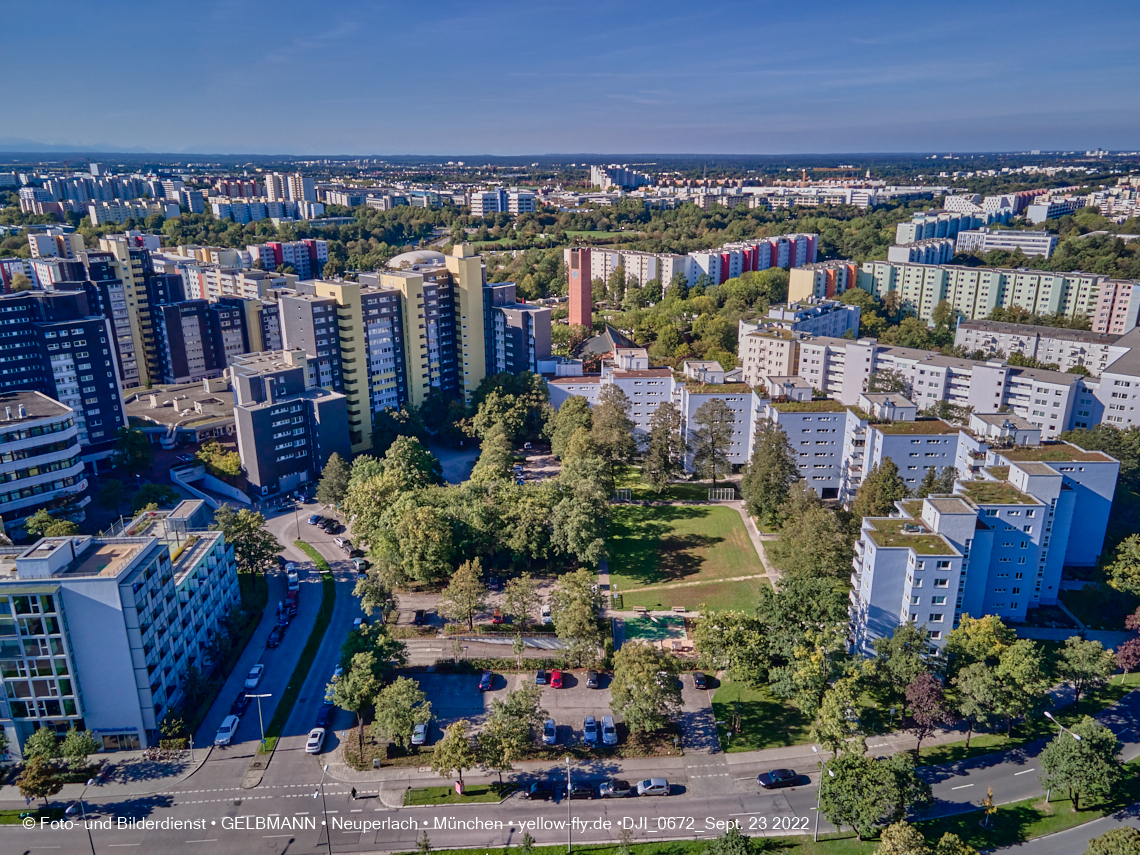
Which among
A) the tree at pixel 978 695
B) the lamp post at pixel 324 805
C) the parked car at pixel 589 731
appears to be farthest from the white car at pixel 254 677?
the tree at pixel 978 695

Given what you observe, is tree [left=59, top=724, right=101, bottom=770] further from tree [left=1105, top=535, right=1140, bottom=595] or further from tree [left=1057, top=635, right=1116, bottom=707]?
tree [left=1105, top=535, right=1140, bottom=595]

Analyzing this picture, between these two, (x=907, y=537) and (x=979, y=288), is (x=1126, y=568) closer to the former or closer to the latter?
(x=907, y=537)

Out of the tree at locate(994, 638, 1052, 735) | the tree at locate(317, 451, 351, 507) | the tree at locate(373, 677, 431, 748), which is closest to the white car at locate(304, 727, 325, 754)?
the tree at locate(373, 677, 431, 748)

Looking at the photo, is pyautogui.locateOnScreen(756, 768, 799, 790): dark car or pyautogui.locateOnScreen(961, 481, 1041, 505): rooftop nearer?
pyautogui.locateOnScreen(756, 768, 799, 790): dark car

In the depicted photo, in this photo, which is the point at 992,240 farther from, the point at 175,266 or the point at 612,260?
the point at 175,266

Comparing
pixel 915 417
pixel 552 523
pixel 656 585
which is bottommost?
pixel 656 585

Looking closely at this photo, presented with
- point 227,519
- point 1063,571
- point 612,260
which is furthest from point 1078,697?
point 612,260
